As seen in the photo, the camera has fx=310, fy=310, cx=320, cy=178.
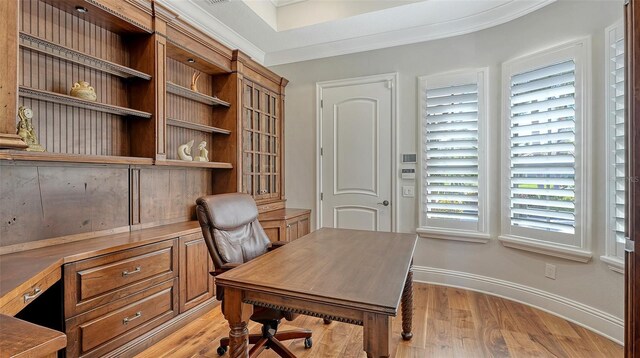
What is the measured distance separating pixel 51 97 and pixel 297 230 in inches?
100

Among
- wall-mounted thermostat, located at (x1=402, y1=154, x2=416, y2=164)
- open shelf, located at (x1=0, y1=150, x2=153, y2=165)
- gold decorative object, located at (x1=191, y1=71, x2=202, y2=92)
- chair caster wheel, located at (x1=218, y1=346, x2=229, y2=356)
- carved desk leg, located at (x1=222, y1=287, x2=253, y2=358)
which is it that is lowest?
chair caster wheel, located at (x1=218, y1=346, x2=229, y2=356)

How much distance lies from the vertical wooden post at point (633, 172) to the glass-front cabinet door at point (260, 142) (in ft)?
→ 9.83

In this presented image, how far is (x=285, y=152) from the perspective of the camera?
4.20 m

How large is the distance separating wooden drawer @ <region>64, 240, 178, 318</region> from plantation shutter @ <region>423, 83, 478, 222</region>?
2.62 metres

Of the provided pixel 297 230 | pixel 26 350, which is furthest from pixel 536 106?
pixel 26 350

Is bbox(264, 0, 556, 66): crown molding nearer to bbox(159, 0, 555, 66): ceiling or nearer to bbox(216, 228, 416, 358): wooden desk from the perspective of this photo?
bbox(159, 0, 555, 66): ceiling

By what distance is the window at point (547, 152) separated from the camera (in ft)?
8.19

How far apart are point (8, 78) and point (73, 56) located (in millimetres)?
1587

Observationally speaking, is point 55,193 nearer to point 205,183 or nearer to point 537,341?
point 205,183

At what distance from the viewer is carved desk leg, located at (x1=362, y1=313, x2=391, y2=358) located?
112 cm

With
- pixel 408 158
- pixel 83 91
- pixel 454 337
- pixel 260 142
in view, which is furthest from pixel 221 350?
pixel 408 158

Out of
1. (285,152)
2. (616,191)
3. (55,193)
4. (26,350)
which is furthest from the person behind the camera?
(285,152)

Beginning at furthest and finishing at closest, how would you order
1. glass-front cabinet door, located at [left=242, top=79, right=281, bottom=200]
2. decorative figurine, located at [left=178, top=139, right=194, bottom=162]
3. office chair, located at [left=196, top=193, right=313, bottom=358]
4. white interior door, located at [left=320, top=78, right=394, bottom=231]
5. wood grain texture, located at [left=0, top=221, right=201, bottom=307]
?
white interior door, located at [left=320, top=78, right=394, bottom=231], glass-front cabinet door, located at [left=242, top=79, right=281, bottom=200], decorative figurine, located at [left=178, top=139, right=194, bottom=162], office chair, located at [left=196, top=193, right=313, bottom=358], wood grain texture, located at [left=0, top=221, right=201, bottom=307]

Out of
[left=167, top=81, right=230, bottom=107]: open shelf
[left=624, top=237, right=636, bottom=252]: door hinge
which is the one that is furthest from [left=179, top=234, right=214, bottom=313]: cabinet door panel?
[left=624, top=237, right=636, bottom=252]: door hinge
